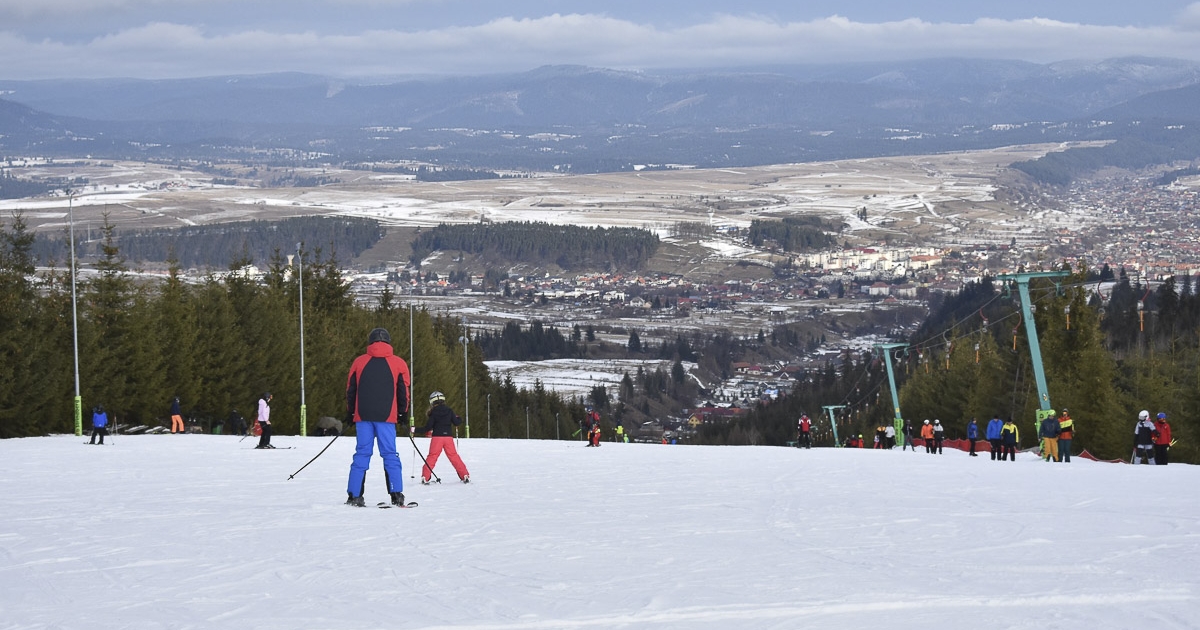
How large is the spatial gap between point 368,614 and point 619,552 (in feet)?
9.65

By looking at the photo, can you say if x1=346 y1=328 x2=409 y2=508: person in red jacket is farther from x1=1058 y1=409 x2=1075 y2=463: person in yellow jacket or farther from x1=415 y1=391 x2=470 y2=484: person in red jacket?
x1=1058 y1=409 x2=1075 y2=463: person in yellow jacket

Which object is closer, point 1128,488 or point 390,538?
point 390,538

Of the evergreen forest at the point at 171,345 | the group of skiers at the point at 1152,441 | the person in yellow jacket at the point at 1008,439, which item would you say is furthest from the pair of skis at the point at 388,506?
the evergreen forest at the point at 171,345

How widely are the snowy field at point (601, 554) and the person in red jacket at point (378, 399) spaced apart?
602 millimetres

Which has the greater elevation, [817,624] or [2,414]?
[817,624]

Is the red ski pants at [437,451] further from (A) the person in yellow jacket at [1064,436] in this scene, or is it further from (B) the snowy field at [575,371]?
(B) the snowy field at [575,371]

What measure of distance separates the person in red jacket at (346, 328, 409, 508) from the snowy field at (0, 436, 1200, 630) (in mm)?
602

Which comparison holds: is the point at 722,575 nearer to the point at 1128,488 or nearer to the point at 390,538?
the point at 390,538

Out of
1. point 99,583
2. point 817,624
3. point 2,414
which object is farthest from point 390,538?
point 2,414

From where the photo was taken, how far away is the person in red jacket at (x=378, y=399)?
13344 millimetres

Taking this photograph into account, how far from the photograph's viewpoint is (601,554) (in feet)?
35.3

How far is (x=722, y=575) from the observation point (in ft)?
31.7

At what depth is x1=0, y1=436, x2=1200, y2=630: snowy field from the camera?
8.29 metres

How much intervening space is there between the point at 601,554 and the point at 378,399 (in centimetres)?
356
